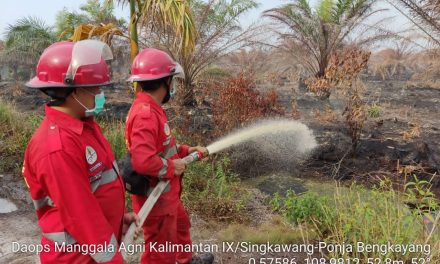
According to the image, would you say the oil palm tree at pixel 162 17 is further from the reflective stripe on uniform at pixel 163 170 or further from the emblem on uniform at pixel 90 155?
the emblem on uniform at pixel 90 155

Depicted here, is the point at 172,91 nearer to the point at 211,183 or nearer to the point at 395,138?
the point at 211,183

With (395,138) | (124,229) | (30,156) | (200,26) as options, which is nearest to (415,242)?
(124,229)

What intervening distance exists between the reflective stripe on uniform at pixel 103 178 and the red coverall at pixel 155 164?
0.42 meters

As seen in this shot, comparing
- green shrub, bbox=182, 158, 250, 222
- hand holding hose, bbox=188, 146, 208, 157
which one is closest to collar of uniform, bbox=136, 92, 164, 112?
hand holding hose, bbox=188, 146, 208, 157

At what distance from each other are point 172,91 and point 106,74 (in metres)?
0.90

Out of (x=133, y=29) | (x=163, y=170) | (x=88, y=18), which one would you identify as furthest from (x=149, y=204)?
(x=88, y=18)

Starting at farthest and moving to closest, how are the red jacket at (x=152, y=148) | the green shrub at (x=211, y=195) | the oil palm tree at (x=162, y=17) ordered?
the oil palm tree at (x=162, y=17) → the green shrub at (x=211, y=195) → the red jacket at (x=152, y=148)

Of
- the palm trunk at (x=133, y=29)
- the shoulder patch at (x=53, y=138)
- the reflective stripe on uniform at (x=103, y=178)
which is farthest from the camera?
the palm trunk at (x=133, y=29)

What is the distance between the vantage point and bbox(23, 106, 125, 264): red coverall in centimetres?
149

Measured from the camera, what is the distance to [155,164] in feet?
7.40

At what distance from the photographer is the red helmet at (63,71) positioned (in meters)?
1.61

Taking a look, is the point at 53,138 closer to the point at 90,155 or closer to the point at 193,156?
A: the point at 90,155

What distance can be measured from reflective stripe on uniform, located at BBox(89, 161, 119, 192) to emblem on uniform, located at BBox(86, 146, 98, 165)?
85mm

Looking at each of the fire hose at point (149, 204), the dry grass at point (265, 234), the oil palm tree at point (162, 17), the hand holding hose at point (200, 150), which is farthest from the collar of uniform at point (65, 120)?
the oil palm tree at point (162, 17)
